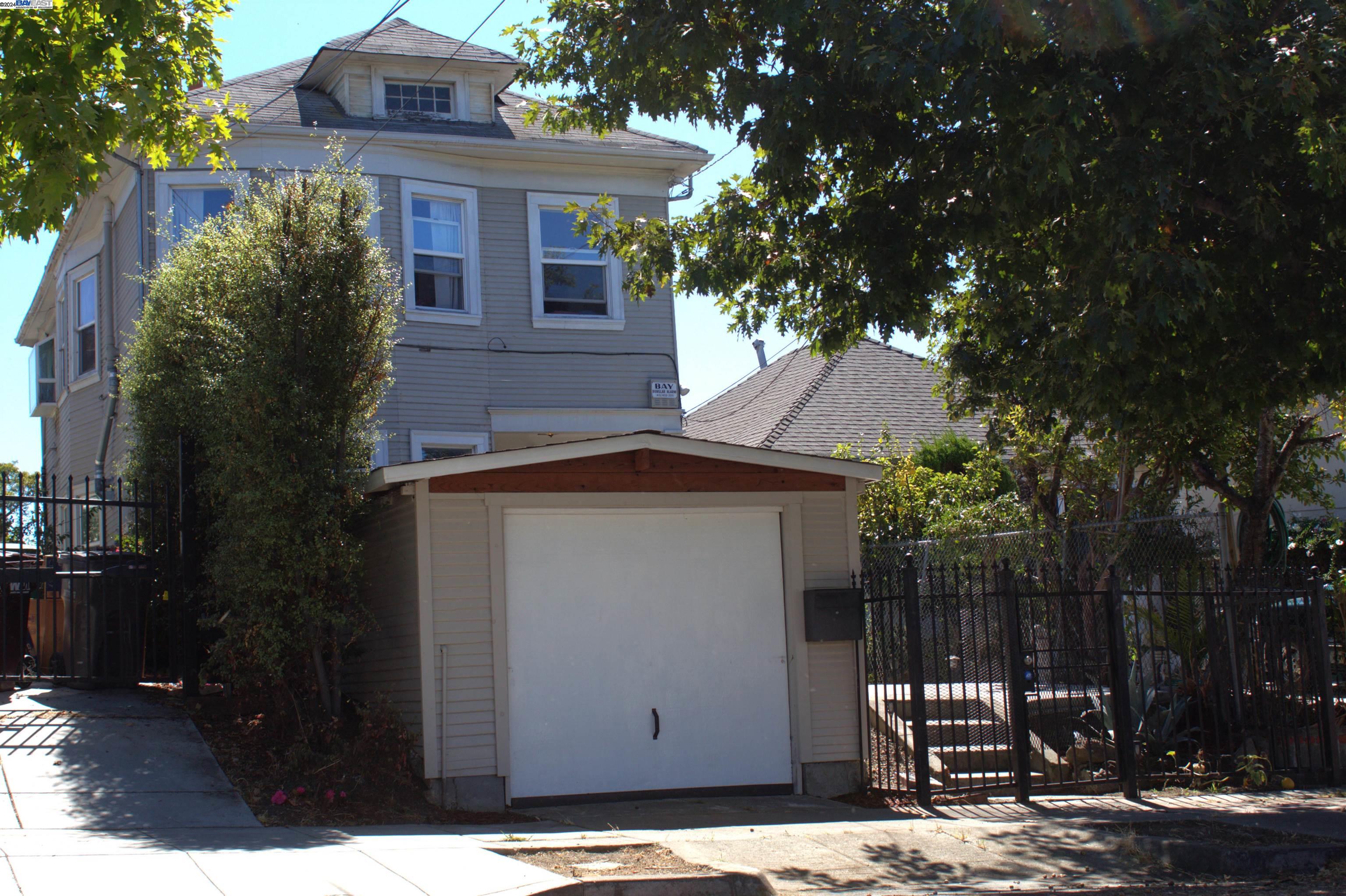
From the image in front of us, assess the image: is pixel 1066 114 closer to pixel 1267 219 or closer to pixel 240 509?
pixel 1267 219

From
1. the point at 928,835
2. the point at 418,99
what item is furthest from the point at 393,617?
the point at 418,99

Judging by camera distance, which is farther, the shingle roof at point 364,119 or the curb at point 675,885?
the shingle roof at point 364,119

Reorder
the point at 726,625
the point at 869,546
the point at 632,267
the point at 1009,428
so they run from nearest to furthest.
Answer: the point at 726,625
the point at 632,267
the point at 1009,428
the point at 869,546

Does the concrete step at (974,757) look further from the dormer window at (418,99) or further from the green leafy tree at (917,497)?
the dormer window at (418,99)

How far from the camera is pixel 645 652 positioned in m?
10.4

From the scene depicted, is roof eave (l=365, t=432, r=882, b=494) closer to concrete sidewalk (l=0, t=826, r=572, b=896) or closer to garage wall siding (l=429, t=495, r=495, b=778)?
garage wall siding (l=429, t=495, r=495, b=778)

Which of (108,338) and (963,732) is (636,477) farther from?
(108,338)

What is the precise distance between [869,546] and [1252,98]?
975cm

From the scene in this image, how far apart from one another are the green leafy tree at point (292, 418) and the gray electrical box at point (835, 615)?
3.90 metres

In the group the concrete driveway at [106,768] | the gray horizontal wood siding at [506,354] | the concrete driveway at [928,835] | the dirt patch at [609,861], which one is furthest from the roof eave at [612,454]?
the gray horizontal wood siding at [506,354]

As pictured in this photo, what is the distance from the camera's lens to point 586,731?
33.2ft

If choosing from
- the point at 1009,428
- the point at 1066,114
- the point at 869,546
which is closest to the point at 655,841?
the point at 1066,114

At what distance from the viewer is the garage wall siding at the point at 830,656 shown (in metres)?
10.7

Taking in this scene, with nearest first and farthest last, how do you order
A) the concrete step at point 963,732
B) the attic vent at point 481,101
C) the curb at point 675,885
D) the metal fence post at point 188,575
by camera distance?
the curb at point 675,885, the metal fence post at point 188,575, the concrete step at point 963,732, the attic vent at point 481,101
